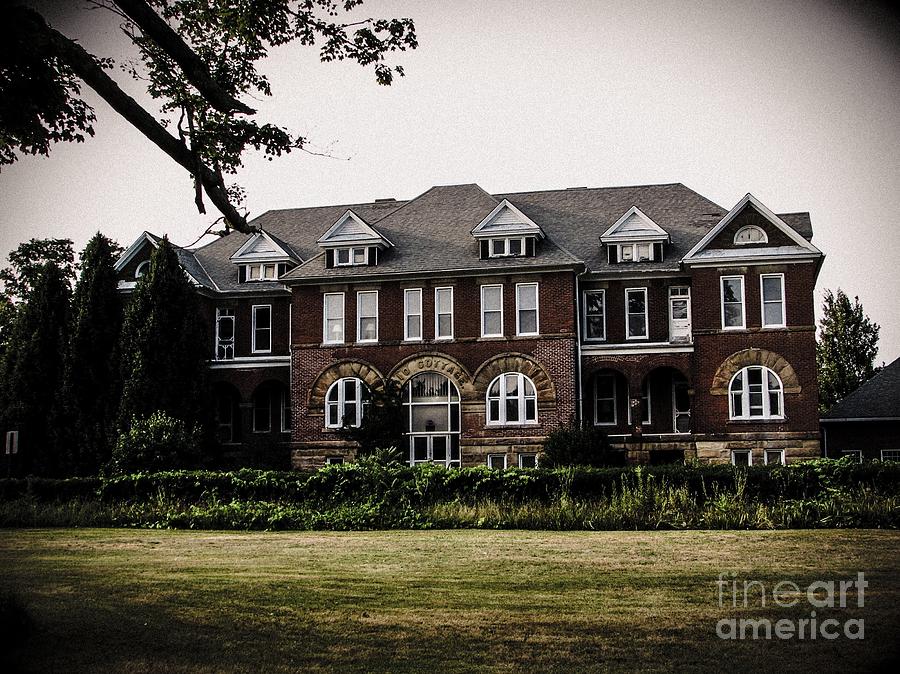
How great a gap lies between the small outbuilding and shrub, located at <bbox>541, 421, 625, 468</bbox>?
11834 millimetres

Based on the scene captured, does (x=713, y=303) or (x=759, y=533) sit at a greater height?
(x=713, y=303)

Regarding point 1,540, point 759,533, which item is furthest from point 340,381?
point 759,533

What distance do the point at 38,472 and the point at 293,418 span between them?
9.08m

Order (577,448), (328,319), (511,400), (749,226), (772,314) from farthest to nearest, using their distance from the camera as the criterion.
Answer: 1. (328,319)
2. (511,400)
3. (749,226)
4. (772,314)
5. (577,448)

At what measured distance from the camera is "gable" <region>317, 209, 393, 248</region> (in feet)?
125

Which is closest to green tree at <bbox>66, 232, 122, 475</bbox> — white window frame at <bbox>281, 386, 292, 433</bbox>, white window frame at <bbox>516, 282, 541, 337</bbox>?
white window frame at <bbox>281, 386, 292, 433</bbox>

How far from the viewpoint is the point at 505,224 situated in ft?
122

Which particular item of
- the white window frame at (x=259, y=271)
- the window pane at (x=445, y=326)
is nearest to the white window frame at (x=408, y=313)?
the window pane at (x=445, y=326)

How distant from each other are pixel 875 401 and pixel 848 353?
42.8 ft

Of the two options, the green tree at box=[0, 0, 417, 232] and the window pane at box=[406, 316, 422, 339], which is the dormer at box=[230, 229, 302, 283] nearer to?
the window pane at box=[406, 316, 422, 339]

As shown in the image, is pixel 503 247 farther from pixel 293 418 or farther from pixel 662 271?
pixel 293 418

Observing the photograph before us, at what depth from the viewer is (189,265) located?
41.7m

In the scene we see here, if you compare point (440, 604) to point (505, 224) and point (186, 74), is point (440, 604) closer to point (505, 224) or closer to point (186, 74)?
point (186, 74)

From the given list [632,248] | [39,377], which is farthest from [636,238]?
[39,377]
